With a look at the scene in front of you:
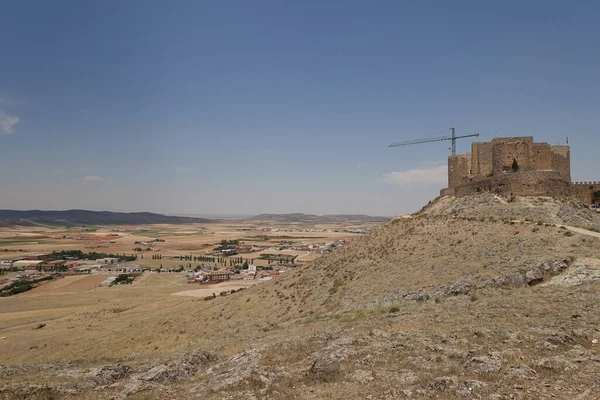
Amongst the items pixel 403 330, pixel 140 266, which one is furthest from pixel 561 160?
pixel 140 266

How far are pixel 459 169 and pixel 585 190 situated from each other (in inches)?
492

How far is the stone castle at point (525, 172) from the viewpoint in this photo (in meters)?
33.1

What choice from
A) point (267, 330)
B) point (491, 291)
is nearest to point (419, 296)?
point (491, 291)


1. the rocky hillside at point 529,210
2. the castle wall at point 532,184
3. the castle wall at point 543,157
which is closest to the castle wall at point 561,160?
the castle wall at point 543,157

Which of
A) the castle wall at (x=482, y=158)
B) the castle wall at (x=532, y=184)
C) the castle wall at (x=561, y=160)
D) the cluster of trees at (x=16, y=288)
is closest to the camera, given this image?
the castle wall at (x=532, y=184)

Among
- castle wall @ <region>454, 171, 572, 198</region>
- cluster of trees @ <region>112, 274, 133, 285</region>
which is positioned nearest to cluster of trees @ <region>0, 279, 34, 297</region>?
cluster of trees @ <region>112, 274, 133, 285</region>

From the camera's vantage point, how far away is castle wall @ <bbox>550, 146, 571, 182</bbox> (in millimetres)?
35844

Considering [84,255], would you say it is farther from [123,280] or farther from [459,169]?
[459,169]

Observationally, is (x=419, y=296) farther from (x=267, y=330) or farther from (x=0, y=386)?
(x=0, y=386)

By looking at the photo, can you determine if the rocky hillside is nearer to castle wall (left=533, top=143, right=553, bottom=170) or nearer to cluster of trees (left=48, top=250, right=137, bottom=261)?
castle wall (left=533, top=143, right=553, bottom=170)

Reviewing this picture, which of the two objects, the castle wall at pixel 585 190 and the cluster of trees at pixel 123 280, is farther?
the cluster of trees at pixel 123 280

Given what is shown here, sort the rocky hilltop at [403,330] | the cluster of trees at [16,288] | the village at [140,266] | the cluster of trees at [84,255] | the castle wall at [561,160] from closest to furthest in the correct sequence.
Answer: the rocky hilltop at [403,330], the castle wall at [561,160], the cluster of trees at [16,288], the village at [140,266], the cluster of trees at [84,255]

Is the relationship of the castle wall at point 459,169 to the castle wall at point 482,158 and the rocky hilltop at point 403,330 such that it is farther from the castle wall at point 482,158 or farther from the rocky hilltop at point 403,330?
the rocky hilltop at point 403,330

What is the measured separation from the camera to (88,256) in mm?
148125
